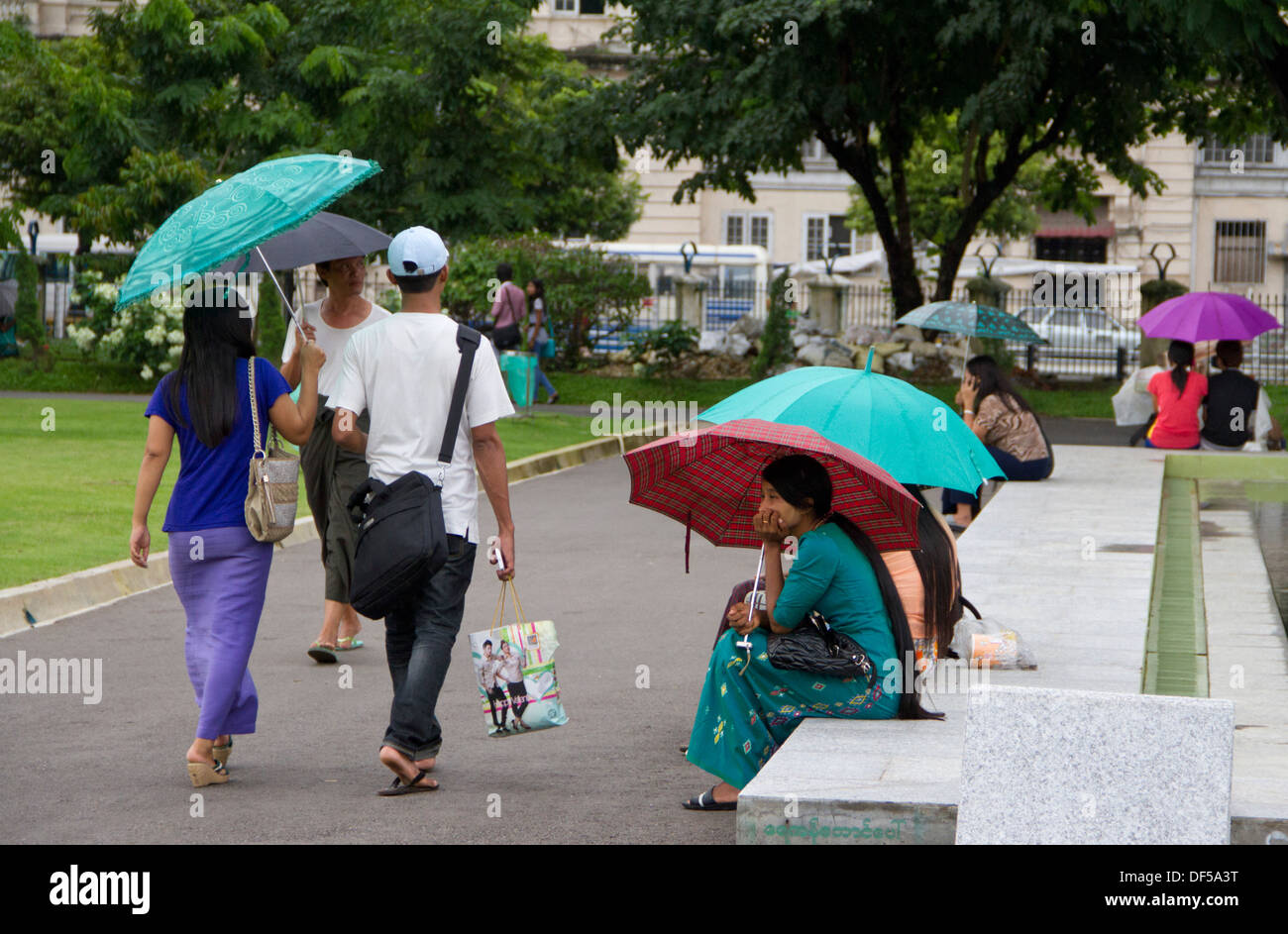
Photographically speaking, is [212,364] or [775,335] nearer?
[212,364]

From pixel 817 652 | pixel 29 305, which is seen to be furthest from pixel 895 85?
pixel 817 652

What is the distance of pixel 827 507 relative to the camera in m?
5.50

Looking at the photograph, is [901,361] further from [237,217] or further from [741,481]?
[237,217]

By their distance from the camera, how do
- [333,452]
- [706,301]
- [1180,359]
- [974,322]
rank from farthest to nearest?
[706,301], [1180,359], [974,322], [333,452]

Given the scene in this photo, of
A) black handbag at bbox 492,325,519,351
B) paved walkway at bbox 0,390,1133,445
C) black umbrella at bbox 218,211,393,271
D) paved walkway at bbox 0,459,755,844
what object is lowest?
paved walkway at bbox 0,459,755,844

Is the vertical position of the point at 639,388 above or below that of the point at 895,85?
below

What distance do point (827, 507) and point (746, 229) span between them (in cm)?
4414

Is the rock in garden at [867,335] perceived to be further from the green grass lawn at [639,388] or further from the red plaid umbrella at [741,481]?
the red plaid umbrella at [741,481]

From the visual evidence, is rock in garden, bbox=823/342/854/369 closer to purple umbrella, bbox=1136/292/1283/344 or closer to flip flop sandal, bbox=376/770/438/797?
purple umbrella, bbox=1136/292/1283/344

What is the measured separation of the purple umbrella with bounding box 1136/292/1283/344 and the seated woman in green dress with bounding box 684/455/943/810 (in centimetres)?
1113

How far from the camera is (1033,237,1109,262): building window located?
49.3 meters

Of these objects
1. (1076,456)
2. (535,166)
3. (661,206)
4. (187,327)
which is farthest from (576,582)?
(661,206)

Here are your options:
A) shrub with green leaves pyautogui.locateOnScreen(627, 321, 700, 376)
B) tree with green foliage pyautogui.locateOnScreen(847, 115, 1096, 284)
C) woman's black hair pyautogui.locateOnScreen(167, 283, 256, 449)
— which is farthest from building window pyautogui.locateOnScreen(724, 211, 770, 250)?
woman's black hair pyautogui.locateOnScreen(167, 283, 256, 449)

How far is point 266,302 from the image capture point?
78.3ft
